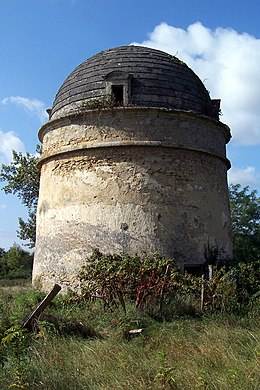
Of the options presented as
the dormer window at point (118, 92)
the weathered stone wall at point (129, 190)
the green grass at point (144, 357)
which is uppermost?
the dormer window at point (118, 92)

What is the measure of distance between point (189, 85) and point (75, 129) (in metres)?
3.60

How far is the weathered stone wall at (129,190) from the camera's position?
10.0 m

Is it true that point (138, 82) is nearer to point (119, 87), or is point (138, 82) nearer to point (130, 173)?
point (119, 87)

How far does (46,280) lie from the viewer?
10797 millimetres

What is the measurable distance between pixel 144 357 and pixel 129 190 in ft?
17.5

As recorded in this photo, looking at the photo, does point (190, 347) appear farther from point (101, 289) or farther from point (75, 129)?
point (75, 129)

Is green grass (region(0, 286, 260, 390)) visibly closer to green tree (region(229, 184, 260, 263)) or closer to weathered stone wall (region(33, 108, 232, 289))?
weathered stone wall (region(33, 108, 232, 289))

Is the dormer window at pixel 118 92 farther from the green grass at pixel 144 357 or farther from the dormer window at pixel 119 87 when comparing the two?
the green grass at pixel 144 357

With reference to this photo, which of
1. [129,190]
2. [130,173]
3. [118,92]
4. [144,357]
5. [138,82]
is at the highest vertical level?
[138,82]

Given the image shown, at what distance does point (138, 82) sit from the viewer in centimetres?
1103

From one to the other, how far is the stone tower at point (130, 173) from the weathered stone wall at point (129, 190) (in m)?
0.03

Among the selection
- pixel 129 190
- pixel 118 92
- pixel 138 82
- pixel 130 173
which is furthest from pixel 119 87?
pixel 129 190

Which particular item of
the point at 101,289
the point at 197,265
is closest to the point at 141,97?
the point at 197,265

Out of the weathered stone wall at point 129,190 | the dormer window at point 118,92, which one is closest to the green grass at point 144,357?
the weathered stone wall at point 129,190
